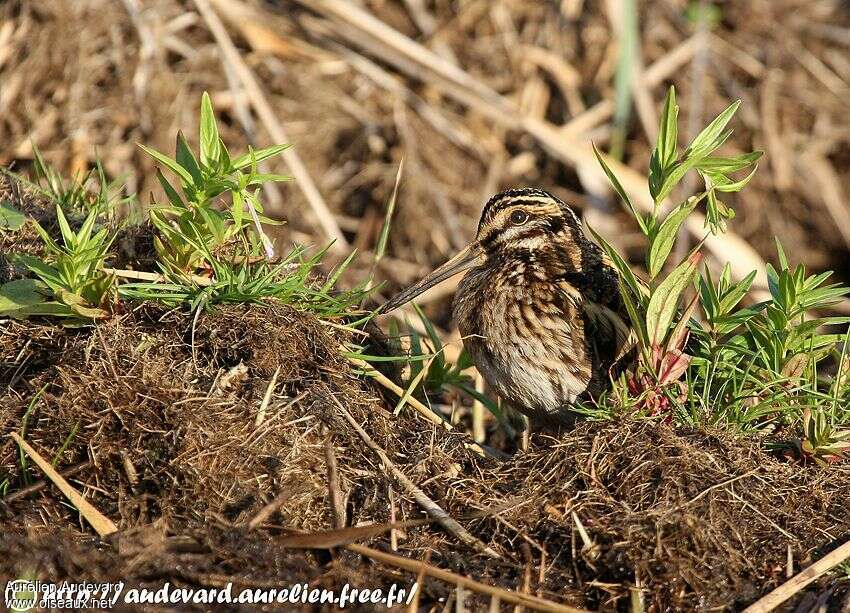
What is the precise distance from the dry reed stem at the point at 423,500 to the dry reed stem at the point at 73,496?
81 cm

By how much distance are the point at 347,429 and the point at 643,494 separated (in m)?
0.94

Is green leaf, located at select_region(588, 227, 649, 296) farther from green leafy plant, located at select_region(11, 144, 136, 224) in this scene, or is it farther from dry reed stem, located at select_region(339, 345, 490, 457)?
green leafy plant, located at select_region(11, 144, 136, 224)

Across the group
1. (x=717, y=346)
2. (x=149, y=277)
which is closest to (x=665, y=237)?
(x=717, y=346)

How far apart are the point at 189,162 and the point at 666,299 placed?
5.21ft

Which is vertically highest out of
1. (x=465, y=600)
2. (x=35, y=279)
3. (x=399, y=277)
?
(x=35, y=279)

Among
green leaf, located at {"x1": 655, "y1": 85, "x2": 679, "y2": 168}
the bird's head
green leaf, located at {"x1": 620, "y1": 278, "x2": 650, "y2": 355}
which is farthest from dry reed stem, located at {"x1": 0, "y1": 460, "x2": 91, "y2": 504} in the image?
green leaf, located at {"x1": 655, "y1": 85, "x2": 679, "y2": 168}

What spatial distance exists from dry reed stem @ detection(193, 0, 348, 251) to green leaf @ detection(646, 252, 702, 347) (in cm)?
336

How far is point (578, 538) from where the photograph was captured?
11.2 ft

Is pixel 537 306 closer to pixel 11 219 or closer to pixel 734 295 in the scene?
pixel 734 295

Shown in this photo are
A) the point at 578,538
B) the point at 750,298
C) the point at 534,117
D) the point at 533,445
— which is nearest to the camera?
the point at 578,538

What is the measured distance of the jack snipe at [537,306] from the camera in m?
4.11

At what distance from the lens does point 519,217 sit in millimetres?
4629

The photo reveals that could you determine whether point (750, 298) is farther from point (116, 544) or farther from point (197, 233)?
point (116, 544)

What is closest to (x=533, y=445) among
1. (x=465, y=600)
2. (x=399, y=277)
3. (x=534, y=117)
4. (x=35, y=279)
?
(x=465, y=600)
